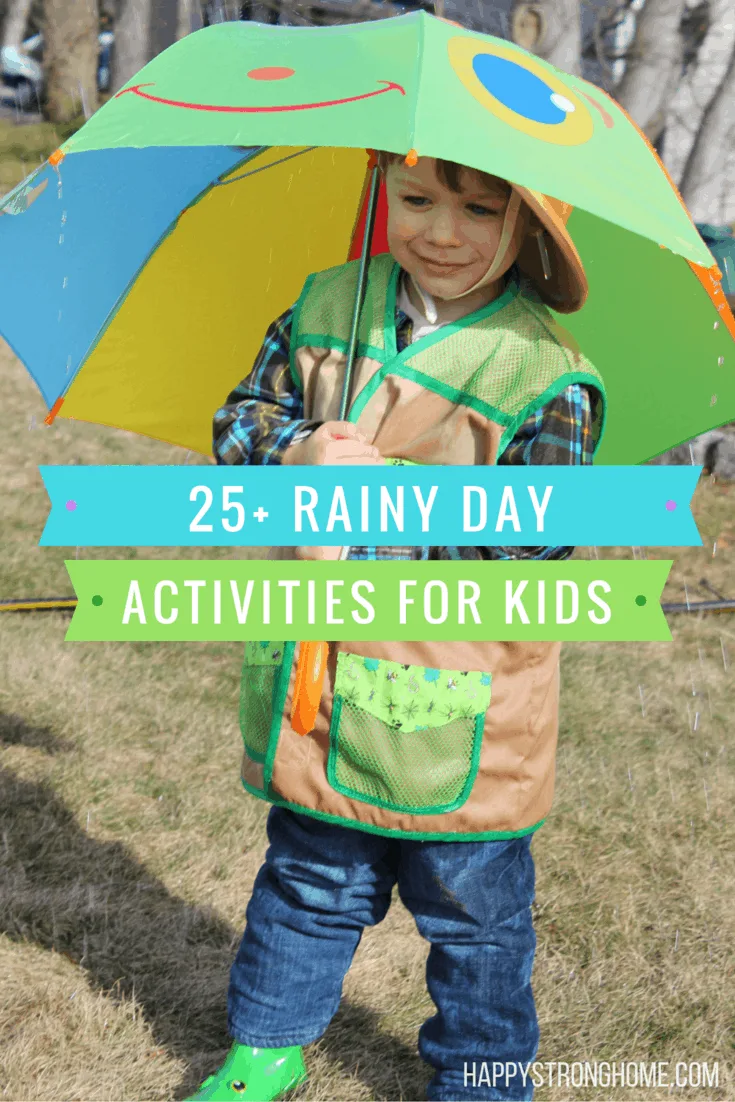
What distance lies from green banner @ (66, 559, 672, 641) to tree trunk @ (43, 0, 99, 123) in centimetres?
1320

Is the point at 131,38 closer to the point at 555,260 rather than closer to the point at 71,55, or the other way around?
the point at 71,55

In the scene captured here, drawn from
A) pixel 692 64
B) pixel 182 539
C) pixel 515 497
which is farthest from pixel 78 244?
pixel 692 64

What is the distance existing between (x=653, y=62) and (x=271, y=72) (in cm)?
769

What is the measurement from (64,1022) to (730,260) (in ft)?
16.0

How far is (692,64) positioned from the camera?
9.59 m

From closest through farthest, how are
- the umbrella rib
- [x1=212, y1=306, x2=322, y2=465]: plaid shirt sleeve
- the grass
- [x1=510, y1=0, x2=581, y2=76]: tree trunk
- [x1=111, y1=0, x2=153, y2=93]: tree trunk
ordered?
[x1=212, y1=306, x2=322, y2=465]: plaid shirt sleeve, the umbrella rib, the grass, [x1=510, y1=0, x2=581, y2=76]: tree trunk, [x1=111, y1=0, x2=153, y2=93]: tree trunk

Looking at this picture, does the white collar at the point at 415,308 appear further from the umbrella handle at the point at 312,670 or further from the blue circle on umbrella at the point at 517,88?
the blue circle on umbrella at the point at 517,88

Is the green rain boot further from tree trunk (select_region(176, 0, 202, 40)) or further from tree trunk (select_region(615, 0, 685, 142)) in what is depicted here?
tree trunk (select_region(176, 0, 202, 40))

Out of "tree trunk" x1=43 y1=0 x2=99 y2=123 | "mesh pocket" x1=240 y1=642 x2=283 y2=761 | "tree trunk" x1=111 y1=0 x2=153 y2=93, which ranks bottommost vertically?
"tree trunk" x1=43 y1=0 x2=99 y2=123

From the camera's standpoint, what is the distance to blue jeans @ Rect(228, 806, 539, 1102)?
241 centimetres

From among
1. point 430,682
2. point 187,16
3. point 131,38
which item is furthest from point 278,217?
point 187,16

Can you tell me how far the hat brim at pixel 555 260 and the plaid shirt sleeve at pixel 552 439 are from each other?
0.63ft

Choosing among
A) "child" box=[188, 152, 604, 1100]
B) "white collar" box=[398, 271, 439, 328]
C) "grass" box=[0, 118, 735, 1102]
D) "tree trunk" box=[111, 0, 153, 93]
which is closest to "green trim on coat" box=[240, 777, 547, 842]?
"child" box=[188, 152, 604, 1100]

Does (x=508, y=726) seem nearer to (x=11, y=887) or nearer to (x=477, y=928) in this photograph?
(x=477, y=928)
